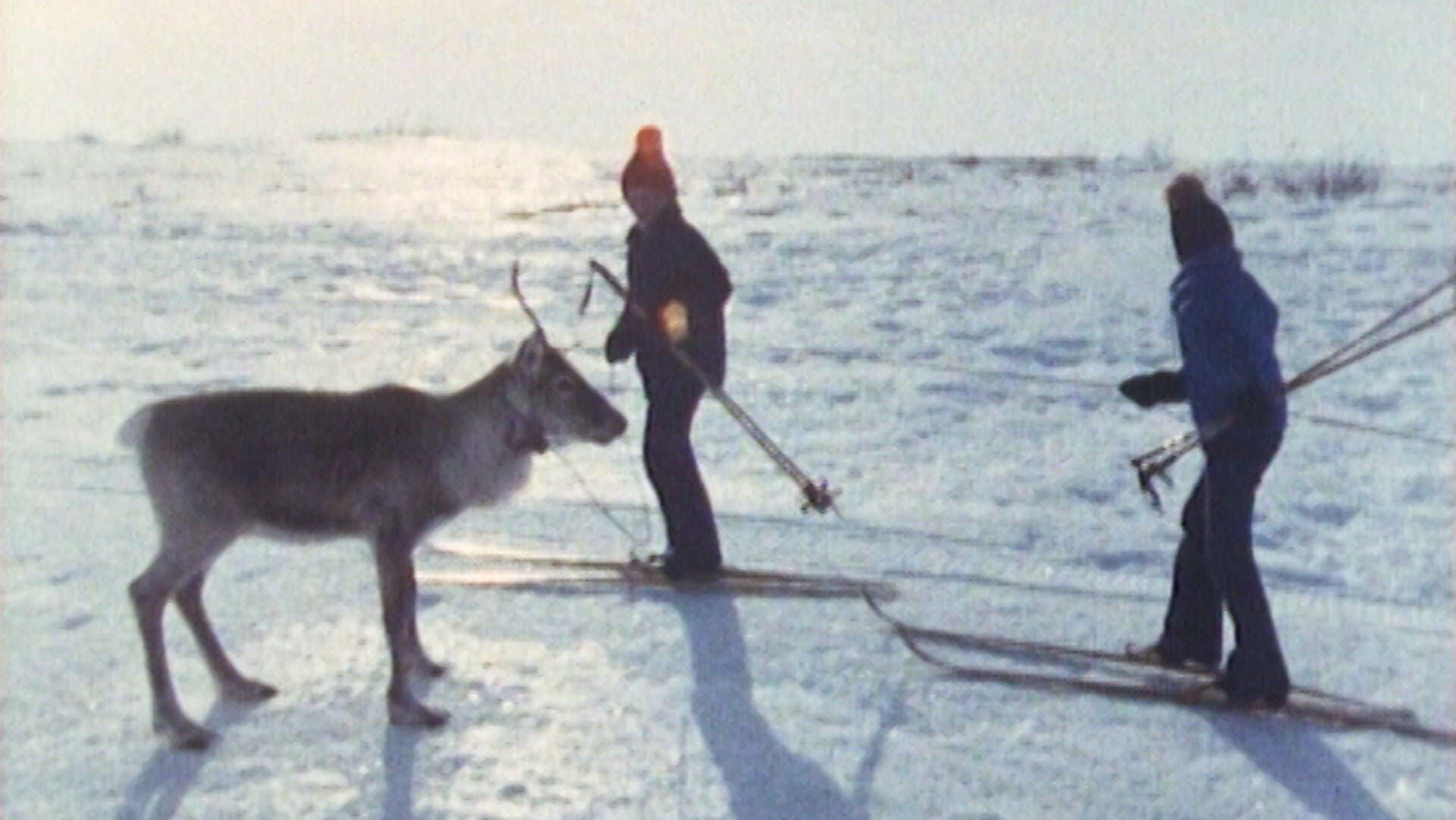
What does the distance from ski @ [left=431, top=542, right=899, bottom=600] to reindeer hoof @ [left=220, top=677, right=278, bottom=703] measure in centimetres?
145

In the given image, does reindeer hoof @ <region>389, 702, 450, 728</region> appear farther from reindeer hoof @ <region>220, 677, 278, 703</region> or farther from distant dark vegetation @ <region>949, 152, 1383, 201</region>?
distant dark vegetation @ <region>949, 152, 1383, 201</region>

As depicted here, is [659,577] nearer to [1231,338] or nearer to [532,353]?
[532,353]

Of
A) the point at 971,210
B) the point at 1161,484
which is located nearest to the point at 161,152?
the point at 971,210

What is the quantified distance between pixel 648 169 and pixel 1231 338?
95.8 inches

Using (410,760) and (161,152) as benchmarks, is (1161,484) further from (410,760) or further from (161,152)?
(161,152)

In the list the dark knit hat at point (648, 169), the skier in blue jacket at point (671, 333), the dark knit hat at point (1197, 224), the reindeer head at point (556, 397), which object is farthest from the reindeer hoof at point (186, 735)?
the dark knit hat at point (1197, 224)

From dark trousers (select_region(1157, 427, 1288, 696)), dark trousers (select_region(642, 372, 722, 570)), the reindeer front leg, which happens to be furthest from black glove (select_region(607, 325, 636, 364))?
dark trousers (select_region(1157, 427, 1288, 696))

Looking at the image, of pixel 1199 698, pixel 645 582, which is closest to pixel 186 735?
pixel 645 582

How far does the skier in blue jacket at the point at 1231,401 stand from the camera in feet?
16.0

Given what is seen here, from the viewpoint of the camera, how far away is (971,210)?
23250mm

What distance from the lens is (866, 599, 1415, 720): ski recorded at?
546 cm

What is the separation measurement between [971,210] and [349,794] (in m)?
19.9

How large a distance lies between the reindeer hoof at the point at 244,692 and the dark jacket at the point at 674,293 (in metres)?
2.02

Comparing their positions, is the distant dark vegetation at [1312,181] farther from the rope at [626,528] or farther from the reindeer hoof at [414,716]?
the reindeer hoof at [414,716]
